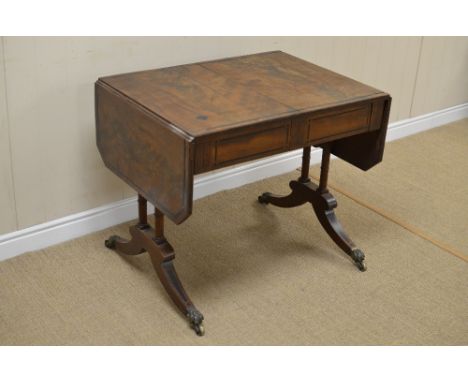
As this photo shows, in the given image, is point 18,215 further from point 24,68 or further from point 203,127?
point 203,127

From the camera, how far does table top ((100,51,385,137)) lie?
7.27 ft

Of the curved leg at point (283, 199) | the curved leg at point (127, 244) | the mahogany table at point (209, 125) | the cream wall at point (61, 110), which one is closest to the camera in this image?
the mahogany table at point (209, 125)

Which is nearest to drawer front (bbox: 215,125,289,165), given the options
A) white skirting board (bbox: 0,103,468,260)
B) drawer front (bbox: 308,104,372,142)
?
drawer front (bbox: 308,104,372,142)

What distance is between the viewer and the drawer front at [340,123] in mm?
2371

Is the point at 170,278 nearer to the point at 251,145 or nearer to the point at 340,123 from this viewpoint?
the point at 251,145

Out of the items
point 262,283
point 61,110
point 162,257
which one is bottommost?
point 262,283

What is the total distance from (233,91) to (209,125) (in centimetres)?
33

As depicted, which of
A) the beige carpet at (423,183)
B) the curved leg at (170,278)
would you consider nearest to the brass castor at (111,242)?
the curved leg at (170,278)

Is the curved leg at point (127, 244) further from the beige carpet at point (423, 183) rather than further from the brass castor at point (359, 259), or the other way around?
the beige carpet at point (423, 183)

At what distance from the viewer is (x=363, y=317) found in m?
2.46

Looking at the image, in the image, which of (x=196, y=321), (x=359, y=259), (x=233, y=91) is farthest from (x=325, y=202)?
(x=196, y=321)

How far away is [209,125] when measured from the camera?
2146mm

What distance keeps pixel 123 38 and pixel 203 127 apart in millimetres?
699

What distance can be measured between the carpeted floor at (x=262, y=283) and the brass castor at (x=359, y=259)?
0.08 ft
